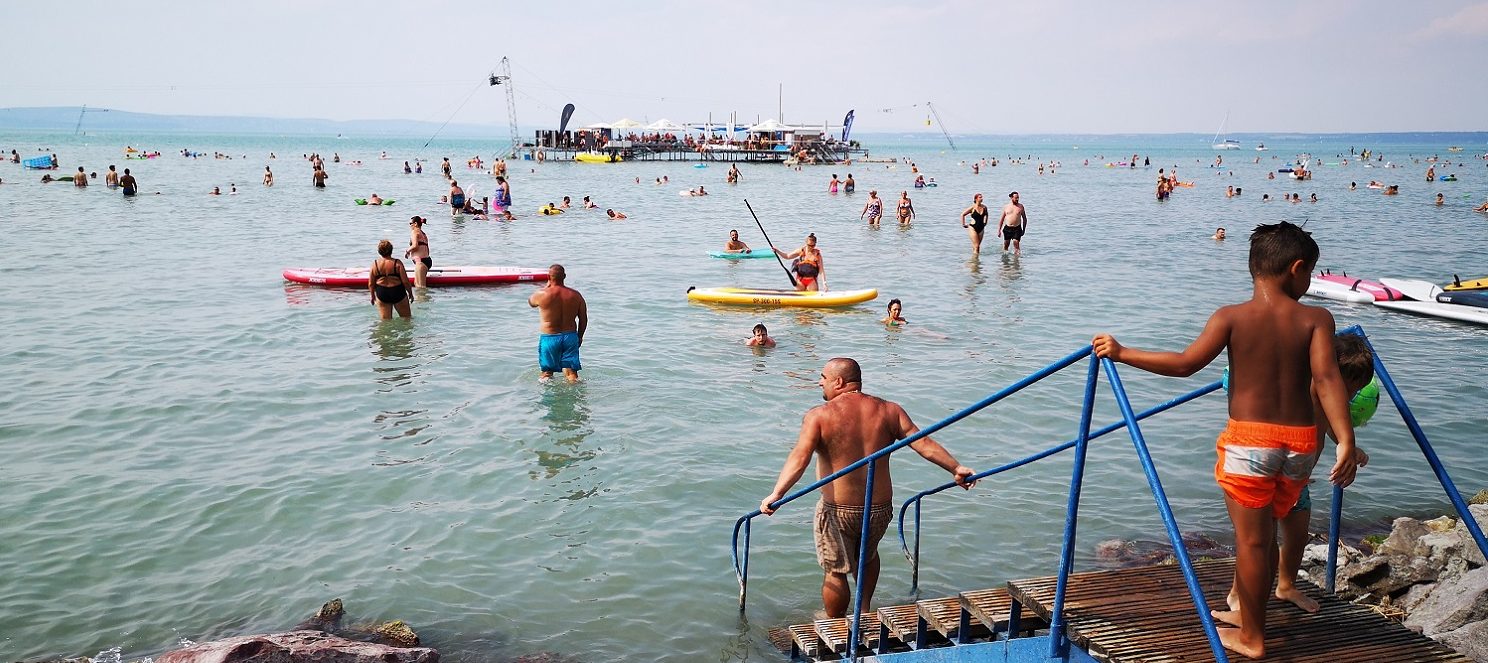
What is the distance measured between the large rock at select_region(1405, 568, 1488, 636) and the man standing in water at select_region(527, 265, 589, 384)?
8.71 meters

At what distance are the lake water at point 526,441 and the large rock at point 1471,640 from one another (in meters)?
3.01

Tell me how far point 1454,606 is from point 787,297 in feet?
42.2

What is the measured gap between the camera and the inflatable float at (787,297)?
17.9 meters

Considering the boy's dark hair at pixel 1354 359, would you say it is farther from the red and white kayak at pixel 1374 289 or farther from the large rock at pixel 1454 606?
the red and white kayak at pixel 1374 289

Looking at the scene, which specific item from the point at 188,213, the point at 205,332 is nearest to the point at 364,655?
the point at 205,332

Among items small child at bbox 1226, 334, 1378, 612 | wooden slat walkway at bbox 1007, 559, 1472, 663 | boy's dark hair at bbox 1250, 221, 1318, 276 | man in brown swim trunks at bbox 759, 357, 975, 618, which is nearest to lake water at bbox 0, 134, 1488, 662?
man in brown swim trunks at bbox 759, 357, 975, 618

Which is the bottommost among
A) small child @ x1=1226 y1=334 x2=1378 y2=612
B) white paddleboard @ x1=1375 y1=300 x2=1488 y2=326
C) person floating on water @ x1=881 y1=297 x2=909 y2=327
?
white paddleboard @ x1=1375 y1=300 x2=1488 y2=326

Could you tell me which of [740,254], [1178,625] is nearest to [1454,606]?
[1178,625]

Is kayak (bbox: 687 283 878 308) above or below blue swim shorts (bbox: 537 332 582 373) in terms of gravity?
below

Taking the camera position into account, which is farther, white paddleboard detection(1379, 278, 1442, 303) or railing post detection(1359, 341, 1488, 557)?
white paddleboard detection(1379, 278, 1442, 303)

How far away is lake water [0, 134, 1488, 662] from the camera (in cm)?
742

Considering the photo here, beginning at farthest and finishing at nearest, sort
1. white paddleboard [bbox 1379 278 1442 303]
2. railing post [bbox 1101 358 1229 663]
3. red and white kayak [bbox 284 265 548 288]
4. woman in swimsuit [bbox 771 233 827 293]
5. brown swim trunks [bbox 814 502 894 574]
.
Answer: red and white kayak [bbox 284 265 548 288] → white paddleboard [bbox 1379 278 1442 303] → woman in swimsuit [bbox 771 233 827 293] → brown swim trunks [bbox 814 502 894 574] → railing post [bbox 1101 358 1229 663]

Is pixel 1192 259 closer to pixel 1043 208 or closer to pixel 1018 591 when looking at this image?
pixel 1043 208

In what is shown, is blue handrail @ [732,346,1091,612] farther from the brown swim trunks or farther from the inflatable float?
the inflatable float
